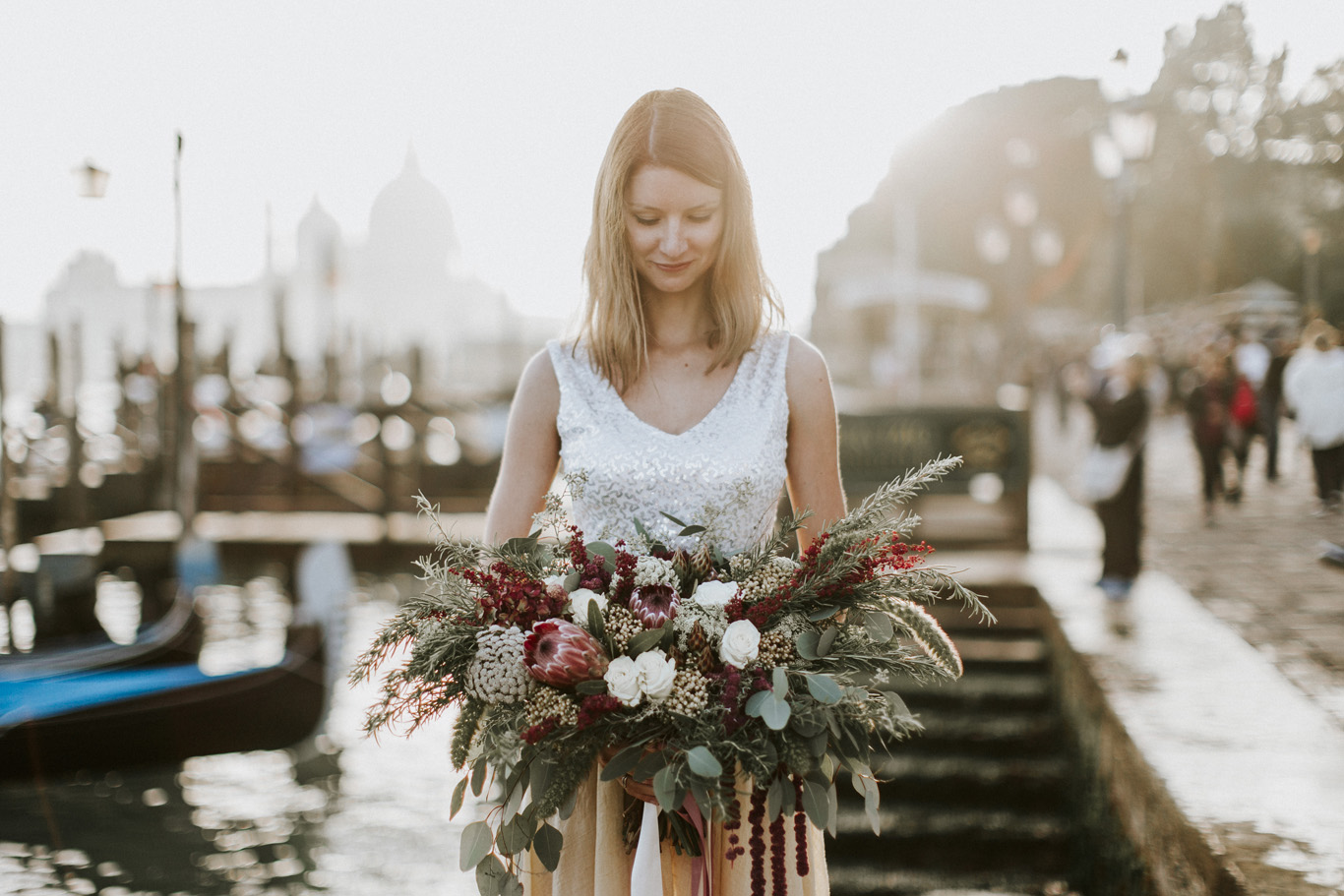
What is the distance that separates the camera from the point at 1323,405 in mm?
10555

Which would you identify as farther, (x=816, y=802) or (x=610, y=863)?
(x=610, y=863)

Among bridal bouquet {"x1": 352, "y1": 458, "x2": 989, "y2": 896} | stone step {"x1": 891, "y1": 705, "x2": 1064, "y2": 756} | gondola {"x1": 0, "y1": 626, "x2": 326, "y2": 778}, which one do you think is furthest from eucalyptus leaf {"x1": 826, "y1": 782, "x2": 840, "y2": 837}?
gondola {"x1": 0, "y1": 626, "x2": 326, "y2": 778}

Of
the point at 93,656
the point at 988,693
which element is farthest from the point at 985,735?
the point at 93,656

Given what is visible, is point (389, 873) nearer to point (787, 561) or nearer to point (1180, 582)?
point (787, 561)

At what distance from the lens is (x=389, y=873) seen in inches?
231

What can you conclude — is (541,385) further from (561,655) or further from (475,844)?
(475,844)

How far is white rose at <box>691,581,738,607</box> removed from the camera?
1.60 m

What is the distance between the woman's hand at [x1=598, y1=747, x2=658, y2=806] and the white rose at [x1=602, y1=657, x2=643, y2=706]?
0.42 ft

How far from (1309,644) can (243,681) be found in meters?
7.02

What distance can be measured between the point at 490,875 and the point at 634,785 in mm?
251

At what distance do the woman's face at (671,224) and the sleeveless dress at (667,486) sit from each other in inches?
7.8

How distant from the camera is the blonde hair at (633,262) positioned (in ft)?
6.31

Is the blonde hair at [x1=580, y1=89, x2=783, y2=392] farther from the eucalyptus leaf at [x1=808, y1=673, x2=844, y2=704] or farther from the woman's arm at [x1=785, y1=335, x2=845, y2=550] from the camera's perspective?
the eucalyptus leaf at [x1=808, y1=673, x2=844, y2=704]

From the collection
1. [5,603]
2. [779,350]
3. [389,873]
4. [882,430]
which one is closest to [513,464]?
[779,350]
